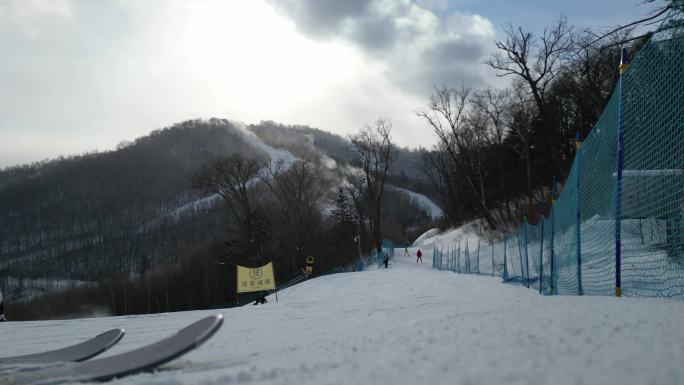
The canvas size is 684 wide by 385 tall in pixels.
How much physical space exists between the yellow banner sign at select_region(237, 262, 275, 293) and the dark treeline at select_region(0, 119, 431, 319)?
77.3 ft

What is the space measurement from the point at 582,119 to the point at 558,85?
438 cm

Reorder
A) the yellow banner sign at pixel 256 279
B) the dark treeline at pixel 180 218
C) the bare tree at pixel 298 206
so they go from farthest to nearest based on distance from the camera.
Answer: the dark treeline at pixel 180 218 < the bare tree at pixel 298 206 < the yellow banner sign at pixel 256 279

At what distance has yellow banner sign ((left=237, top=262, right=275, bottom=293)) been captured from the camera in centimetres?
1504

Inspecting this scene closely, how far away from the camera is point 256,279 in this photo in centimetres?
1526

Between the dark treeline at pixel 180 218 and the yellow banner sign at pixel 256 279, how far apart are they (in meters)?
23.6

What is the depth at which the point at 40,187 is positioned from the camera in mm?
145000

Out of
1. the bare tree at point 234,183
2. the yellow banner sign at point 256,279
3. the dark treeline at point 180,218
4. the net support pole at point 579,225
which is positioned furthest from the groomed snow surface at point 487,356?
the bare tree at point 234,183

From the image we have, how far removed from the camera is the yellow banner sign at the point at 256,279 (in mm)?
15039

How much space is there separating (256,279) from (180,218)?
4481 inches

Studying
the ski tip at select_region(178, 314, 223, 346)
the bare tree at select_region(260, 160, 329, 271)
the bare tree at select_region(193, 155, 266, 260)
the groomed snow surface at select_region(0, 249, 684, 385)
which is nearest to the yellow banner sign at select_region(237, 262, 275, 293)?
the groomed snow surface at select_region(0, 249, 684, 385)

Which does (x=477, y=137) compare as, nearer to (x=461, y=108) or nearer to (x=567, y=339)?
(x=461, y=108)

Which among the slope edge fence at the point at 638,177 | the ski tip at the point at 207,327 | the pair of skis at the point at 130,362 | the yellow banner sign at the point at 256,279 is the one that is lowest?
the yellow banner sign at the point at 256,279

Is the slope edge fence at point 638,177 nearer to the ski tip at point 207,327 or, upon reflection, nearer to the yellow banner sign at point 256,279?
the ski tip at point 207,327

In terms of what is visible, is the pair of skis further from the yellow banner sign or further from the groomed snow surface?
the yellow banner sign
